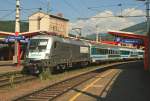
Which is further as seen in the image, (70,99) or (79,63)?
(79,63)

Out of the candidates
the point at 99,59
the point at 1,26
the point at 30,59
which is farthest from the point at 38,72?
the point at 1,26

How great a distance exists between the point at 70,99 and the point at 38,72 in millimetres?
12969

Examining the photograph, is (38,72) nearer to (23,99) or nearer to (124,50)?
(23,99)

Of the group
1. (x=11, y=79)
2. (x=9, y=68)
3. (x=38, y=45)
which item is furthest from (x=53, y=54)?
(x=9, y=68)

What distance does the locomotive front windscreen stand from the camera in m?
28.4

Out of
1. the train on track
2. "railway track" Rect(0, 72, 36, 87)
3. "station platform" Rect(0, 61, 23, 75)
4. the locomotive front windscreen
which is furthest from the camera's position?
"station platform" Rect(0, 61, 23, 75)

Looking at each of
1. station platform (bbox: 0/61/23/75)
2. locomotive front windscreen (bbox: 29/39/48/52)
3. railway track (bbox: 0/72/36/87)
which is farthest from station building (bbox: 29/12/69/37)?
railway track (bbox: 0/72/36/87)

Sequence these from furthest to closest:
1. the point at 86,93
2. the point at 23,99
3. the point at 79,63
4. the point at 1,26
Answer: the point at 1,26
the point at 79,63
the point at 86,93
the point at 23,99

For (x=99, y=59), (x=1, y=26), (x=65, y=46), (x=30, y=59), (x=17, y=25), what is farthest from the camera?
(x=1, y=26)

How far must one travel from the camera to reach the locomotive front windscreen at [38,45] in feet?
93.3

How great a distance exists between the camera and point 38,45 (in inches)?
1134

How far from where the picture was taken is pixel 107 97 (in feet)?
52.4

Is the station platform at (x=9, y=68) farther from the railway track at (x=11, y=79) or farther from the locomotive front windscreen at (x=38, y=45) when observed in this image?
the railway track at (x=11, y=79)

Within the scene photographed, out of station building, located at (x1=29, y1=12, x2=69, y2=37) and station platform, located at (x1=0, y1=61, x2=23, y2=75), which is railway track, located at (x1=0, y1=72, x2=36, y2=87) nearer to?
station platform, located at (x1=0, y1=61, x2=23, y2=75)
